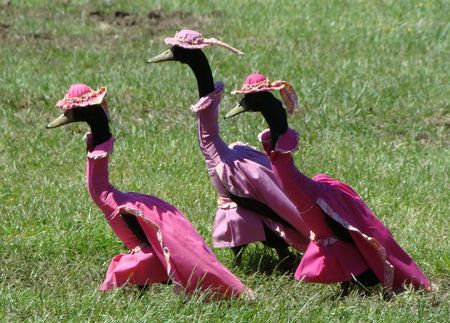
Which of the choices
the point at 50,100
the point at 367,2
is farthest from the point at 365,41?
the point at 50,100

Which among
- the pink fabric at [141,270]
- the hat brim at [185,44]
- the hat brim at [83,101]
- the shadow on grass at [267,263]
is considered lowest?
the shadow on grass at [267,263]

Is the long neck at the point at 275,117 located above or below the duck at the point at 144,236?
above

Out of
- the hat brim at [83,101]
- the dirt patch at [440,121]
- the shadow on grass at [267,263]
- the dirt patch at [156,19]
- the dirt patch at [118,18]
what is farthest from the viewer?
the dirt patch at [118,18]

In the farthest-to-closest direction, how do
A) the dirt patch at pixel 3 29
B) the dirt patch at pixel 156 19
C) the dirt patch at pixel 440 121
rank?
the dirt patch at pixel 156 19, the dirt patch at pixel 3 29, the dirt patch at pixel 440 121

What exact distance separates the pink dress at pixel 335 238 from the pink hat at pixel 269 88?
0.69 feet

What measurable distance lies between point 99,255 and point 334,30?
554 cm

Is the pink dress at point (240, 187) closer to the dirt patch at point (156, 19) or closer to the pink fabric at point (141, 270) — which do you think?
the pink fabric at point (141, 270)

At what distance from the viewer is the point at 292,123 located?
8562mm

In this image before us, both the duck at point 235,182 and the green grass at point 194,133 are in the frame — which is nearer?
the green grass at point 194,133

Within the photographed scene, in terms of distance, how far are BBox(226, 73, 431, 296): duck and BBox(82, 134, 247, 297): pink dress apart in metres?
0.47

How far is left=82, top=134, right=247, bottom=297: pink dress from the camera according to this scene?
5.09 m

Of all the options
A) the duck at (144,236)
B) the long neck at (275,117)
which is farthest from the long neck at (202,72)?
the duck at (144,236)

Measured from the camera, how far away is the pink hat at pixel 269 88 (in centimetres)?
538

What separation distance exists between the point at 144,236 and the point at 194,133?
3.01 meters
